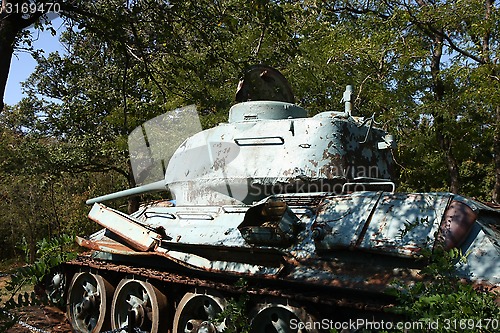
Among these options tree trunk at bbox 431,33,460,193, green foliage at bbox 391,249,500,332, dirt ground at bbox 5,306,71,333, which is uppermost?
tree trunk at bbox 431,33,460,193

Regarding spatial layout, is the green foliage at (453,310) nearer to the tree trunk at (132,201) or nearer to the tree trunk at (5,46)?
the tree trunk at (5,46)

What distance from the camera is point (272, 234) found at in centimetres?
561

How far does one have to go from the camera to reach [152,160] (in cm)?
1669

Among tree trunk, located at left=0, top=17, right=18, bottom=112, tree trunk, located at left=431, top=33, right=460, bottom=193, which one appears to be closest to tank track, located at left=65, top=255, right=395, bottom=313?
tree trunk, located at left=0, top=17, right=18, bottom=112

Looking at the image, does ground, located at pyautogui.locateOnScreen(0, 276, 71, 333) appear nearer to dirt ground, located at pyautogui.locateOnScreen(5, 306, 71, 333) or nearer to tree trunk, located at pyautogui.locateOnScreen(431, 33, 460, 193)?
dirt ground, located at pyautogui.locateOnScreen(5, 306, 71, 333)

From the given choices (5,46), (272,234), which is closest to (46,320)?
(5,46)

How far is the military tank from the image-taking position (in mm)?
4938

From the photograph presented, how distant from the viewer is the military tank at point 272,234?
494 cm

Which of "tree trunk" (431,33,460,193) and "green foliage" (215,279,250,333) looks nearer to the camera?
"green foliage" (215,279,250,333)

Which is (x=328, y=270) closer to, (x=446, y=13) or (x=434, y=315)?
(x=434, y=315)

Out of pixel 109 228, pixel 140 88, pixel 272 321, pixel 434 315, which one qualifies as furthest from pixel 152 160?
pixel 434 315

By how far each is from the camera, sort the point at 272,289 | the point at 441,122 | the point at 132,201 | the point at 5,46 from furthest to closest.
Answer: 1. the point at 132,201
2. the point at 441,122
3. the point at 5,46
4. the point at 272,289

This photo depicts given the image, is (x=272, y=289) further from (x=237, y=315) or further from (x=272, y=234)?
(x=272, y=234)

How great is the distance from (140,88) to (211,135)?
1229 cm
